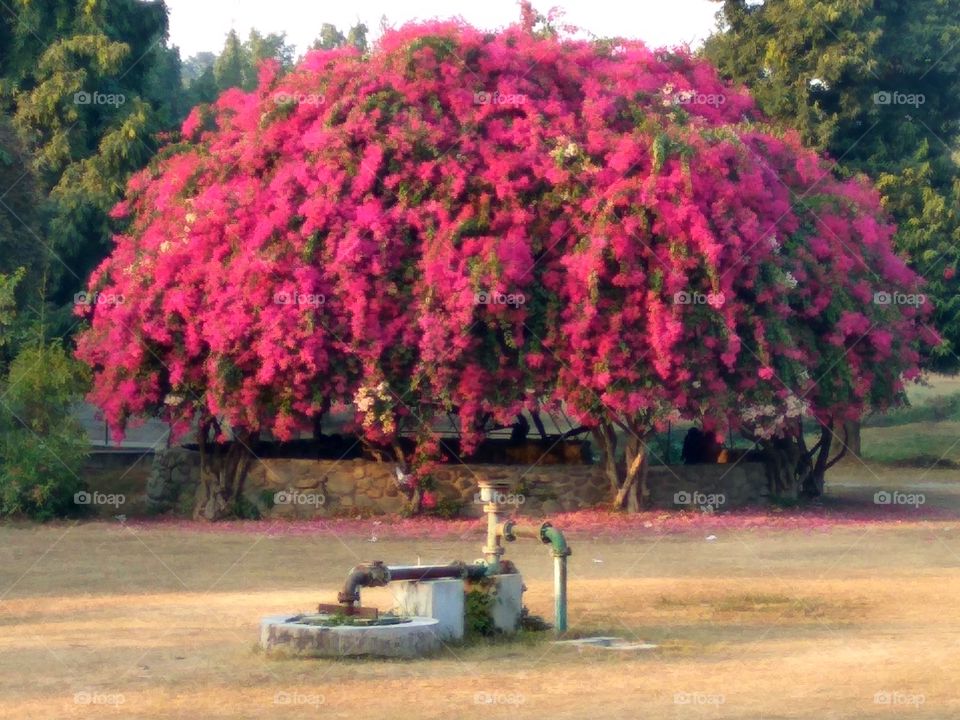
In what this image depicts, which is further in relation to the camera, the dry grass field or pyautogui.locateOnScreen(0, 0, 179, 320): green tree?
pyautogui.locateOnScreen(0, 0, 179, 320): green tree

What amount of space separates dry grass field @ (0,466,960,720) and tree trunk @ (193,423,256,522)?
1.38 metres

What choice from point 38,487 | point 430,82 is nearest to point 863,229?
point 430,82

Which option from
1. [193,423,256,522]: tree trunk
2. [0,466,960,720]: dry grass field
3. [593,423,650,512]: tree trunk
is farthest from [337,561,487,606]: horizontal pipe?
[193,423,256,522]: tree trunk

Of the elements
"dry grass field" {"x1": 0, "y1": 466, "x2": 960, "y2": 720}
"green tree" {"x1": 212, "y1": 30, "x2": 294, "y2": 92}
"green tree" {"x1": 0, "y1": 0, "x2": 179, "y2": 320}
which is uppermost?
"green tree" {"x1": 212, "y1": 30, "x2": 294, "y2": 92}

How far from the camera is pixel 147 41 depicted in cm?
3484

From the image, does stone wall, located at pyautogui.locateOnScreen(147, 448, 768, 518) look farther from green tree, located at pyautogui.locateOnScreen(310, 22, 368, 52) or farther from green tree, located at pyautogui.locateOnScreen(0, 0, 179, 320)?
green tree, located at pyautogui.locateOnScreen(310, 22, 368, 52)

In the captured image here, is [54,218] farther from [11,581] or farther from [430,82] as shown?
[11,581]

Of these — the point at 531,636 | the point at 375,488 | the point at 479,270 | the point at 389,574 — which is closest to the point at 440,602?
the point at 389,574

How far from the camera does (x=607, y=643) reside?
11.3 meters

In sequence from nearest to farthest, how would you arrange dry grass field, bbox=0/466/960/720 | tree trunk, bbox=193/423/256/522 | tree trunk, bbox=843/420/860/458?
dry grass field, bbox=0/466/960/720, tree trunk, bbox=193/423/256/522, tree trunk, bbox=843/420/860/458

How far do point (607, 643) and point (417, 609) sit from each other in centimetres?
146

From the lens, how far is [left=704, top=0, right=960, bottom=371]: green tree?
32.8 meters

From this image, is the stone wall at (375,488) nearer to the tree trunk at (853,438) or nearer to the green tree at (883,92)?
the green tree at (883,92)

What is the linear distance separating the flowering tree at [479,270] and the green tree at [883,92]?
36.0 ft
